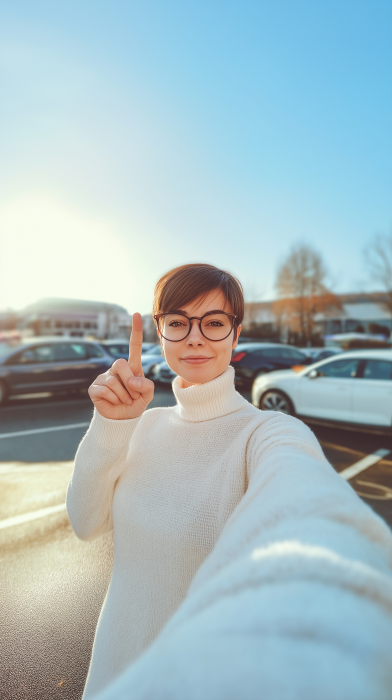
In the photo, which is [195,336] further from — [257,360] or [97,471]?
[257,360]

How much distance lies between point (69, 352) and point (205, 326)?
9.80 meters

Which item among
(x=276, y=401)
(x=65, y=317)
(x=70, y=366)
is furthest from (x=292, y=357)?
(x=65, y=317)

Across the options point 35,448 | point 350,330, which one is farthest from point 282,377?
point 350,330

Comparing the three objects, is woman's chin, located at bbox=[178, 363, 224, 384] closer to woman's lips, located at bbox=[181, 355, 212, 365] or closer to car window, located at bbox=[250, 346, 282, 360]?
woman's lips, located at bbox=[181, 355, 212, 365]

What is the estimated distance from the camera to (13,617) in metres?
2.32

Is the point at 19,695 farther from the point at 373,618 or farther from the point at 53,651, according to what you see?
the point at 373,618

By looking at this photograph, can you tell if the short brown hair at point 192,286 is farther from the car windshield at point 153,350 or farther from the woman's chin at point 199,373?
the car windshield at point 153,350

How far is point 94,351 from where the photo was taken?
11.1 meters

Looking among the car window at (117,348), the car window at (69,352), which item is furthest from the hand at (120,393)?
the car window at (117,348)

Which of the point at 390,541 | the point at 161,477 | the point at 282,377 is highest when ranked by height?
the point at 390,541

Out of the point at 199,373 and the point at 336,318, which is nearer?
the point at 199,373

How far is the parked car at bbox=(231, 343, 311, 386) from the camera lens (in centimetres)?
1148

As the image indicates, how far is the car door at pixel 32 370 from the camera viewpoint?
9.60 meters

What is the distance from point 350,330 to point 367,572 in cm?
4519
